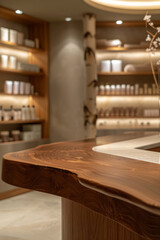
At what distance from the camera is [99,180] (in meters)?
1.41

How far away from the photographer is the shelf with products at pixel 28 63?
15.3ft

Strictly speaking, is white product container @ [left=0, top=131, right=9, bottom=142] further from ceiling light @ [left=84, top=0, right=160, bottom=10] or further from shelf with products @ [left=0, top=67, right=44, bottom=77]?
ceiling light @ [left=84, top=0, right=160, bottom=10]

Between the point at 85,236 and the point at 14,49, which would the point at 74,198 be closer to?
the point at 85,236

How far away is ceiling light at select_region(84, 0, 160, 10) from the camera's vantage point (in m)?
4.25

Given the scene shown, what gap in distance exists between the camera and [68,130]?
4.98 m

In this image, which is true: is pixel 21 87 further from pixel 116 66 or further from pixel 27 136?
pixel 116 66

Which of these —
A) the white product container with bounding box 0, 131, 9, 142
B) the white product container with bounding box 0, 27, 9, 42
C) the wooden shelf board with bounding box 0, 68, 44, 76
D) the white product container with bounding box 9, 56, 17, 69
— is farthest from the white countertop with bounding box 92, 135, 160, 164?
the white product container with bounding box 0, 27, 9, 42

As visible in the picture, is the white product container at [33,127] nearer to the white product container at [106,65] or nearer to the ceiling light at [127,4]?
the white product container at [106,65]

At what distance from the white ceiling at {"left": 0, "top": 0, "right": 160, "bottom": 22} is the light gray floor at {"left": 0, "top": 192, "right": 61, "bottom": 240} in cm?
262

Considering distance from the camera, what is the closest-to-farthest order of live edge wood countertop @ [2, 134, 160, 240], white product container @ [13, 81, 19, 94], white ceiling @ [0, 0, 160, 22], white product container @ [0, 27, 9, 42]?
live edge wood countertop @ [2, 134, 160, 240] → white ceiling @ [0, 0, 160, 22] → white product container @ [0, 27, 9, 42] → white product container @ [13, 81, 19, 94]

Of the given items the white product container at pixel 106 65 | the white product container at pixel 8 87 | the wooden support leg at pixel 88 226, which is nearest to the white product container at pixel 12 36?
the white product container at pixel 8 87

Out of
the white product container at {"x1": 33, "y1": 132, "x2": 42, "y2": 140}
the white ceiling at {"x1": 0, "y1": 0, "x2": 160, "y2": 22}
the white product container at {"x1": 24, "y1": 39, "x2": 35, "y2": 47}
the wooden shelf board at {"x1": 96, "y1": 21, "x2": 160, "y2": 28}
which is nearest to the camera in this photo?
the white ceiling at {"x1": 0, "y1": 0, "x2": 160, "y2": 22}

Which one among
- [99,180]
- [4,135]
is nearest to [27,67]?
[4,135]

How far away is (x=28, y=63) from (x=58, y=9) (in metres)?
1.12
